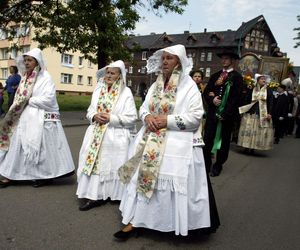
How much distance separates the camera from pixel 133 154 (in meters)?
3.89

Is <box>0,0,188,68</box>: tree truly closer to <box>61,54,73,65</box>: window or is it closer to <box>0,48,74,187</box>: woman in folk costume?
<box>0,48,74,187</box>: woman in folk costume

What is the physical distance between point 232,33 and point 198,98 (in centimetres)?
6423

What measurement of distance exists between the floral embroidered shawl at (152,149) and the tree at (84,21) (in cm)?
1205

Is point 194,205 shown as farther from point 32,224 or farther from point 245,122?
point 245,122

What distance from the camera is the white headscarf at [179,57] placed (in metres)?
3.69

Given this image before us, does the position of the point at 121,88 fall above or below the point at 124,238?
above

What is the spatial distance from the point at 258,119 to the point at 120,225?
6512 mm

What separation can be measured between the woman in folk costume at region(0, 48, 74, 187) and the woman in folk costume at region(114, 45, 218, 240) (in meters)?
1.97

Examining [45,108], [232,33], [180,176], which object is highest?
[232,33]

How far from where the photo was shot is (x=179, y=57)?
12.1 ft

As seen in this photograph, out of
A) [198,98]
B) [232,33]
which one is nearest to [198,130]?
[198,98]

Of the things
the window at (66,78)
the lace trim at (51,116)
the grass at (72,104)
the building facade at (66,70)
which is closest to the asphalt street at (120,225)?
the lace trim at (51,116)

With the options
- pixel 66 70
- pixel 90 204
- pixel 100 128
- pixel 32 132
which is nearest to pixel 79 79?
pixel 66 70

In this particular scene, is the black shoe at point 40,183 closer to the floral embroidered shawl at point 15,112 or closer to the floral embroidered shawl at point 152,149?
the floral embroidered shawl at point 15,112
